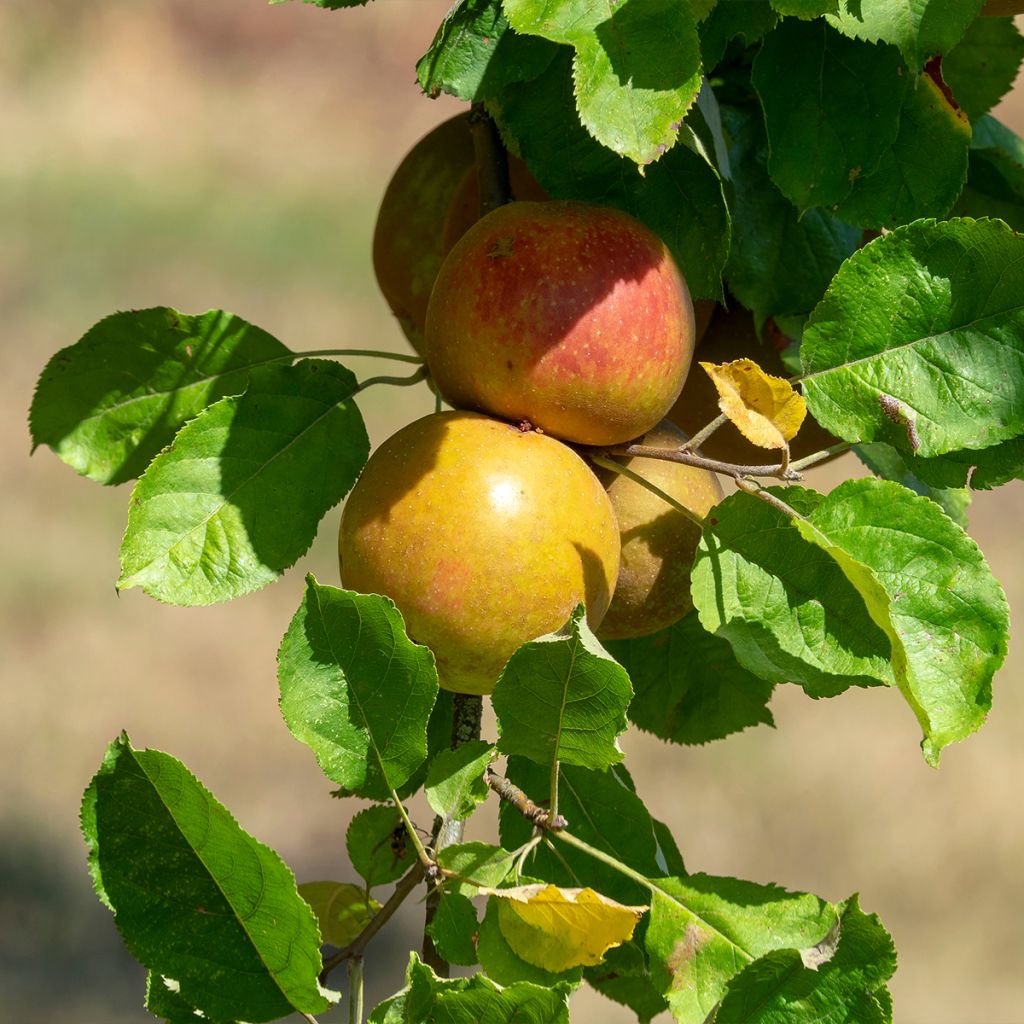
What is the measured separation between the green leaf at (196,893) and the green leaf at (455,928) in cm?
7

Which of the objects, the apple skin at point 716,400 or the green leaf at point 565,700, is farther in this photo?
the apple skin at point 716,400

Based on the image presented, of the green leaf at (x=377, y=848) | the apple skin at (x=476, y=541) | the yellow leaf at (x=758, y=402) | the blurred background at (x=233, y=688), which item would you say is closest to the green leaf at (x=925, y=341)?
the yellow leaf at (x=758, y=402)

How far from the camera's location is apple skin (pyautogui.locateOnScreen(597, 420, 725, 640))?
0.78m

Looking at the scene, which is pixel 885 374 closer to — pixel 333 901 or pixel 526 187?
pixel 526 187

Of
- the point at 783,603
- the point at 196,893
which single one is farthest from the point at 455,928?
the point at 783,603

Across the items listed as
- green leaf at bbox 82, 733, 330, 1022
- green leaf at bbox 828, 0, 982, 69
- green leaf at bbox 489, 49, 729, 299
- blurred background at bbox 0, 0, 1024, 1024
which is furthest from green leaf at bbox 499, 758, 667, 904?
blurred background at bbox 0, 0, 1024, 1024

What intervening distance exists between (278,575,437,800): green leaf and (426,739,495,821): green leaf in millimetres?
15

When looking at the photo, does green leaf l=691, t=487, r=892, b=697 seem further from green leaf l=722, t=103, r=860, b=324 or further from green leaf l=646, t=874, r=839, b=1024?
green leaf l=722, t=103, r=860, b=324

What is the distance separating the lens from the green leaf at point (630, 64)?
25.4 inches

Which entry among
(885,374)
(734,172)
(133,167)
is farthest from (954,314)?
(133,167)

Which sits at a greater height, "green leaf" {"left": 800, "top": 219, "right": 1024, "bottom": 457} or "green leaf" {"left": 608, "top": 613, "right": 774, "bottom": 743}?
A: "green leaf" {"left": 800, "top": 219, "right": 1024, "bottom": 457}

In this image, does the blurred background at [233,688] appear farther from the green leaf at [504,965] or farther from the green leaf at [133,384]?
the green leaf at [504,965]

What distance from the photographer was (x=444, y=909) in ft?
2.18

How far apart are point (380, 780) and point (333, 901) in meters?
0.28
